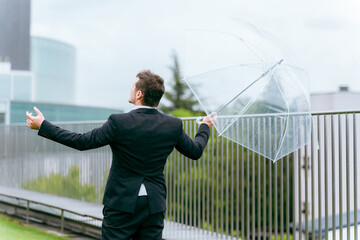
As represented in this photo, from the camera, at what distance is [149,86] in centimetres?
299

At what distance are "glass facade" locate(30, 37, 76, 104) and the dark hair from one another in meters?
23.6

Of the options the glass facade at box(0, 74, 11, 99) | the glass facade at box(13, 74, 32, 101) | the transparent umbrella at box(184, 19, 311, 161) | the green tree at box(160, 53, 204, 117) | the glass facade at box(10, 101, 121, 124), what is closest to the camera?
the transparent umbrella at box(184, 19, 311, 161)

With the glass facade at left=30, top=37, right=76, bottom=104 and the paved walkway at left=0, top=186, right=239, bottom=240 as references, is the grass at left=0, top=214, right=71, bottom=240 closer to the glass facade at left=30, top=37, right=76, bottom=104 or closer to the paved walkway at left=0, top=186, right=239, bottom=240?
the paved walkway at left=0, top=186, right=239, bottom=240

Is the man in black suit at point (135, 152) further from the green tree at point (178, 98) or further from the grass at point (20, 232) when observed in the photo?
the green tree at point (178, 98)

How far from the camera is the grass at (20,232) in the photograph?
690cm

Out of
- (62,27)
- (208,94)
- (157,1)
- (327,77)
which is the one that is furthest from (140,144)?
(157,1)

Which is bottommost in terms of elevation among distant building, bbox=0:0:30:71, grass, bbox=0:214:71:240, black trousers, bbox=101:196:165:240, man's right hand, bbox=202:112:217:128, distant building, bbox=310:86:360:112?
grass, bbox=0:214:71:240

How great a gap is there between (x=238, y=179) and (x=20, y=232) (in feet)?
12.4

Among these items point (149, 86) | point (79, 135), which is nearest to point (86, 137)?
point (79, 135)

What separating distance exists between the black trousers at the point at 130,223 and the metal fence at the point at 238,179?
162cm

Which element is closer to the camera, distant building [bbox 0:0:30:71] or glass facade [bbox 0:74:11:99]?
distant building [bbox 0:0:30:71]

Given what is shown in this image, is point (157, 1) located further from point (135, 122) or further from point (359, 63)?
point (135, 122)

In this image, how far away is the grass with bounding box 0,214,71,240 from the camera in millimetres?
6898

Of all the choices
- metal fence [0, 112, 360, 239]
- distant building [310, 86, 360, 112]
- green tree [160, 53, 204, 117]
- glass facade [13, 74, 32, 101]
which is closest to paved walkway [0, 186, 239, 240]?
metal fence [0, 112, 360, 239]
